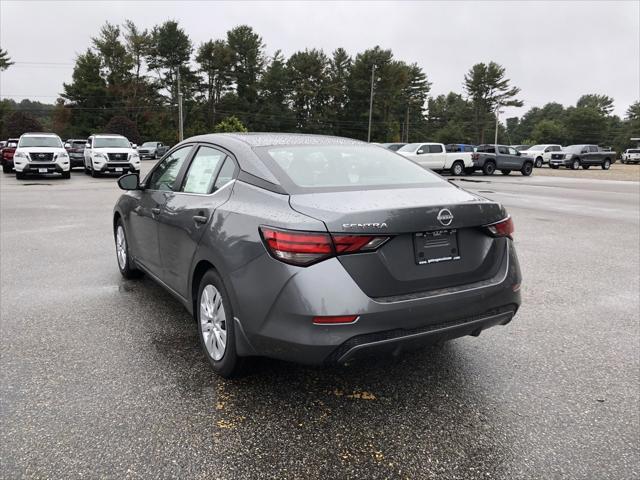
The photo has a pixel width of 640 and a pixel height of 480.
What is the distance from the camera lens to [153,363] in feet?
11.8

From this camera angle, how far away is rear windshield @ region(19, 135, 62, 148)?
20.8 meters

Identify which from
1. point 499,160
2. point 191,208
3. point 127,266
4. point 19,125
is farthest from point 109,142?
point 19,125

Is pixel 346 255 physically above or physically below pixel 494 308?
above

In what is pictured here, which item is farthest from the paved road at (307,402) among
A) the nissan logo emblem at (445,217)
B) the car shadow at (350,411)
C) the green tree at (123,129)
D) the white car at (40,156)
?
the green tree at (123,129)

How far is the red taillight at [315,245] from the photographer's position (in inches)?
103

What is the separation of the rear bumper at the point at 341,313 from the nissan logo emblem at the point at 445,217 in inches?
15.3

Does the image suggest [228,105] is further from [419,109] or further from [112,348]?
[112,348]

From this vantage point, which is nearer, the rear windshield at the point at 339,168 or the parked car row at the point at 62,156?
the rear windshield at the point at 339,168

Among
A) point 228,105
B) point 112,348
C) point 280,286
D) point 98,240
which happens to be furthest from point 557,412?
point 228,105

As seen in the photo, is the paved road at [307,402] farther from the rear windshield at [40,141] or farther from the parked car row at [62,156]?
the rear windshield at [40,141]

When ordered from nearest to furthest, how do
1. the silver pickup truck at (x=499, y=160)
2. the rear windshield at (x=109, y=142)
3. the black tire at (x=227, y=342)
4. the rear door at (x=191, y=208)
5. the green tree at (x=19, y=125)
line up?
the black tire at (x=227, y=342) < the rear door at (x=191, y=208) < the rear windshield at (x=109, y=142) < the silver pickup truck at (x=499, y=160) < the green tree at (x=19, y=125)

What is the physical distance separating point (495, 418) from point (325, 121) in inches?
2928

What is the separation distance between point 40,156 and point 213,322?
20.4m

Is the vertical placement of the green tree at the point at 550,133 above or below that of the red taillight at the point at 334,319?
above
